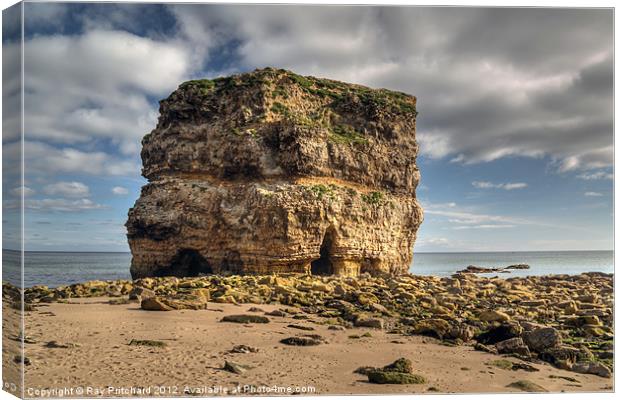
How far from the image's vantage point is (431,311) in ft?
41.5

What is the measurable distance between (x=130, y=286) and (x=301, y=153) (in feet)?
38.9

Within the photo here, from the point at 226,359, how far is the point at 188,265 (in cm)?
2036

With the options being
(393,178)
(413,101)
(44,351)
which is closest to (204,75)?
(44,351)

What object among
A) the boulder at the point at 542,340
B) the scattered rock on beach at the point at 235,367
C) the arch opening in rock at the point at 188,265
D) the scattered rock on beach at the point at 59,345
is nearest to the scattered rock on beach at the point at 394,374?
the scattered rock on beach at the point at 235,367

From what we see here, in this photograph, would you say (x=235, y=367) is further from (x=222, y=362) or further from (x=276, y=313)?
(x=276, y=313)

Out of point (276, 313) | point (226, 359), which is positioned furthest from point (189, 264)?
point (226, 359)

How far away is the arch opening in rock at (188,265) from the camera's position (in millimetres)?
25516

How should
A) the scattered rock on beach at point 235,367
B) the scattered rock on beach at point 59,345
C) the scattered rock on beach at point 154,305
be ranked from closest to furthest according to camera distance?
1. the scattered rock on beach at point 235,367
2. the scattered rock on beach at point 59,345
3. the scattered rock on beach at point 154,305

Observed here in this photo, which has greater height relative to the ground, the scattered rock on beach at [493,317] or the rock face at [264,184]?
the rock face at [264,184]

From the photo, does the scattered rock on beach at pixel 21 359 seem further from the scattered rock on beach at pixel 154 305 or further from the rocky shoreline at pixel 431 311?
the scattered rock on beach at pixel 154 305

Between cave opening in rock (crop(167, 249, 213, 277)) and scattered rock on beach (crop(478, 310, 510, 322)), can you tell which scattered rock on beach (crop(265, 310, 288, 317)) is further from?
cave opening in rock (crop(167, 249, 213, 277))

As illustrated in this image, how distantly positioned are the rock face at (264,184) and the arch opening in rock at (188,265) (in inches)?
2.6

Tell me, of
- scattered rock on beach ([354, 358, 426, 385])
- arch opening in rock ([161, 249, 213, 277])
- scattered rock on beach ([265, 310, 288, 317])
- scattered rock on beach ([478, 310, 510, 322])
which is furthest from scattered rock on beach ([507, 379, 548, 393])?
arch opening in rock ([161, 249, 213, 277])

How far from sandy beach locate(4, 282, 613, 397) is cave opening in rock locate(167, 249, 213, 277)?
1657 cm
